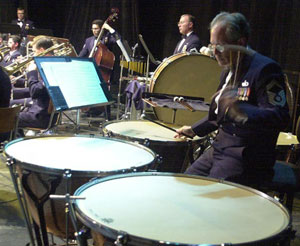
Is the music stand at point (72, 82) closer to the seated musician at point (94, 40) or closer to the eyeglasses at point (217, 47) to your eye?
the eyeglasses at point (217, 47)

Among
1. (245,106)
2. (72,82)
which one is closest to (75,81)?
(72,82)

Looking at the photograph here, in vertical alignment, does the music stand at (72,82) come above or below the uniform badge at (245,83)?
below

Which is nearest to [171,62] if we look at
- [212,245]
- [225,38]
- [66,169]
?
[225,38]

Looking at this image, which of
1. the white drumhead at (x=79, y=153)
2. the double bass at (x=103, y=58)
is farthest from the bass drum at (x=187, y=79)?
the double bass at (x=103, y=58)

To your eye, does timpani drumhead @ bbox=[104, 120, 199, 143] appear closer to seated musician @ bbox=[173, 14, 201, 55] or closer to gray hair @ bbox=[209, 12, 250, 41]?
gray hair @ bbox=[209, 12, 250, 41]

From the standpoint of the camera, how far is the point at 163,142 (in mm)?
2619

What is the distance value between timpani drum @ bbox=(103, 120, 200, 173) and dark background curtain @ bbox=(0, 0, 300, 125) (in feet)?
9.66

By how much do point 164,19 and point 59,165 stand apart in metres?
6.99

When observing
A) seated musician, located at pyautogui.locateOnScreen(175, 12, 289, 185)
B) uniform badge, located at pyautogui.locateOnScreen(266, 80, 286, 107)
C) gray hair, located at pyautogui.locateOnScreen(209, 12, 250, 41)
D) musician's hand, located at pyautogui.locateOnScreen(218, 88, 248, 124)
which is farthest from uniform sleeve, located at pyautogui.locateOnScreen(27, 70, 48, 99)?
uniform badge, located at pyautogui.locateOnScreen(266, 80, 286, 107)

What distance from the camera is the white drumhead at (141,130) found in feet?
8.90

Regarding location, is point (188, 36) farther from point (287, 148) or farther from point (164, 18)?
point (287, 148)

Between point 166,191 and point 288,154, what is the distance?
1.50 m

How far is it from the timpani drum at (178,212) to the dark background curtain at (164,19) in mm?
3836

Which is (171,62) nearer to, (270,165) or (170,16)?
(270,165)
